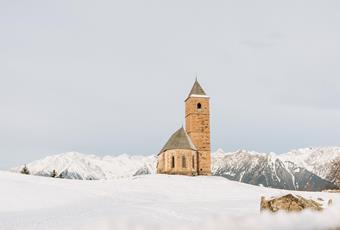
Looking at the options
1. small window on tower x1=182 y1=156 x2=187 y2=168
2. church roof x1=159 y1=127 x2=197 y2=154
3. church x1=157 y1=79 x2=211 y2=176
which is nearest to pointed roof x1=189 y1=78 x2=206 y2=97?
church x1=157 y1=79 x2=211 y2=176

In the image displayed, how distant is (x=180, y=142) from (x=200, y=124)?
727 cm

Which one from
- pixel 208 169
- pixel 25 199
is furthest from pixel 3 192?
pixel 208 169

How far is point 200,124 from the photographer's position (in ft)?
258

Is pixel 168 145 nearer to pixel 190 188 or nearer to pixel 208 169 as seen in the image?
pixel 208 169

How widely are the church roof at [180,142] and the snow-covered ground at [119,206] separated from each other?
86.7 feet

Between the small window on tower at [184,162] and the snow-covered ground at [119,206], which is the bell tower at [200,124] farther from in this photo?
the snow-covered ground at [119,206]

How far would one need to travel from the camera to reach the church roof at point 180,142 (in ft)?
238

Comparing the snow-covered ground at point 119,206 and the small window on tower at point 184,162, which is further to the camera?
the small window on tower at point 184,162

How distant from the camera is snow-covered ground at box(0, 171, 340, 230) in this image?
591 centimetres

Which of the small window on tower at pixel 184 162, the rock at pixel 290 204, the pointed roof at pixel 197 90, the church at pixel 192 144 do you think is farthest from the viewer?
the pointed roof at pixel 197 90

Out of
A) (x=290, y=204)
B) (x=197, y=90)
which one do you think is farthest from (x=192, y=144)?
(x=290, y=204)

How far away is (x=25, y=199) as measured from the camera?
29.4 metres

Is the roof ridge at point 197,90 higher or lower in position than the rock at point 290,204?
higher

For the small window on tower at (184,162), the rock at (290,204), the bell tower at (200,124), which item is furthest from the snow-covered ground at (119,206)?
the bell tower at (200,124)
